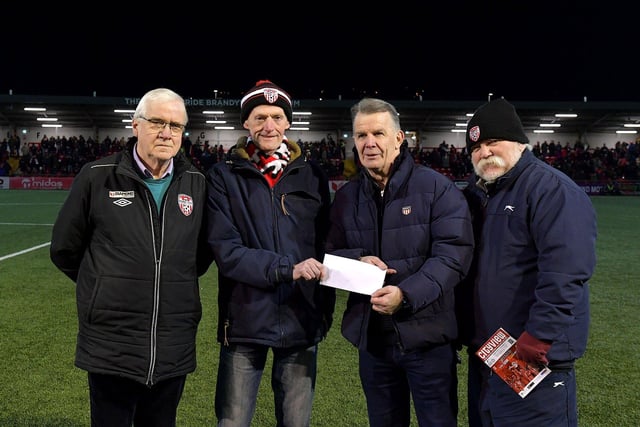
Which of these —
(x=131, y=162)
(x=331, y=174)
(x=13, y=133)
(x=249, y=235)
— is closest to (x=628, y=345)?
(x=249, y=235)

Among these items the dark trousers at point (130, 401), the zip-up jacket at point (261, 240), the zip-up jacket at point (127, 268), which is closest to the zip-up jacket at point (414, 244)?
the zip-up jacket at point (261, 240)

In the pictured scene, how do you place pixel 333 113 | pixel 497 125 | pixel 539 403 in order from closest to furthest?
pixel 539 403 < pixel 497 125 < pixel 333 113

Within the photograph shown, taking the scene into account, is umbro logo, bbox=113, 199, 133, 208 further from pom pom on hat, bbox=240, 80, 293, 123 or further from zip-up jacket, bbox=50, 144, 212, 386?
pom pom on hat, bbox=240, 80, 293, 123

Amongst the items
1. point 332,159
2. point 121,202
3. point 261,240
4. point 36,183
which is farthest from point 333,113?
point 121,202

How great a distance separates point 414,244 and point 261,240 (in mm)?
722

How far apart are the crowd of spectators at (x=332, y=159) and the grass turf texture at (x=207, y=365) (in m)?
22.0

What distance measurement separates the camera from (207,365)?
191 inches

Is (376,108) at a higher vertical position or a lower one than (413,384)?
higher

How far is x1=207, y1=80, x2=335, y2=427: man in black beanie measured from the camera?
9.11ft

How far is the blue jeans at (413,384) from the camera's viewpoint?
105 inches

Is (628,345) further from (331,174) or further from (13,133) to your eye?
(13,133)

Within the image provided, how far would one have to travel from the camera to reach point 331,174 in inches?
1195

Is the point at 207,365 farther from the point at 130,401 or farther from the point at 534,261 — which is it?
the point at 534,261

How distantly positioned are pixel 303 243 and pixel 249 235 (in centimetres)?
27
